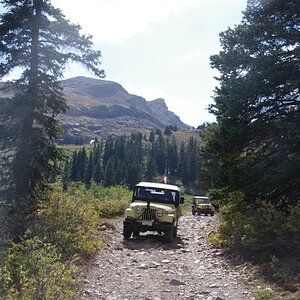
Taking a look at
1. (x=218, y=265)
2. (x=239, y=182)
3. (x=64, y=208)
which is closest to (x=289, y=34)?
(x=239, y=182)

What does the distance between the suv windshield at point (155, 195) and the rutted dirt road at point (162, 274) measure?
8.02 ft

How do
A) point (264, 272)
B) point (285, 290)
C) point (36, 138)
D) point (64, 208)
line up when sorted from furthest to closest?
point (36, 138) → point (64, 208) → point (264, 272) → point (285, 290)

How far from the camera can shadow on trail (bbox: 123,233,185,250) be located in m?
14.0

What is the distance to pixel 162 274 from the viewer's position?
9945 millimetres

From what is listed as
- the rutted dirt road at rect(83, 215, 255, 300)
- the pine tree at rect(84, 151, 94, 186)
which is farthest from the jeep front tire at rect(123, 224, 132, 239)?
the pine tree at rect(84, 151, 94, 186)

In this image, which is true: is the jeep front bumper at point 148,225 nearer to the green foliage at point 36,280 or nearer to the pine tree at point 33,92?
the pine tree at point 33,92

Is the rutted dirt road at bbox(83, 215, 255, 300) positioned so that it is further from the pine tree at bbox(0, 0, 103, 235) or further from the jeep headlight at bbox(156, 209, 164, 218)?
the pine tree at bbox(0, 0, 103, 235)

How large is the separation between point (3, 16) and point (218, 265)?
1228 cm

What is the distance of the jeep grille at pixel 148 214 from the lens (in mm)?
15111

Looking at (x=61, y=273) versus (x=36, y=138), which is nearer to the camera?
(x=61, y=273)

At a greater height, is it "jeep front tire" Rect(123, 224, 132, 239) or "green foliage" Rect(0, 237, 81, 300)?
"green foliage" Rect(0, 237, 81, 300)

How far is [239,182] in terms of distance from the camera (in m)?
13.1

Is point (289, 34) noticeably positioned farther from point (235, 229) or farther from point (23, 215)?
point (23, 215)

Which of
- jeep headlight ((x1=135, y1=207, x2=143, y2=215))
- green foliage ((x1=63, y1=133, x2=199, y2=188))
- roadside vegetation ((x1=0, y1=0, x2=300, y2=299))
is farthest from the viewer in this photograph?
green foliage ((x1=63, y1=133, x2=199, y2=188))
